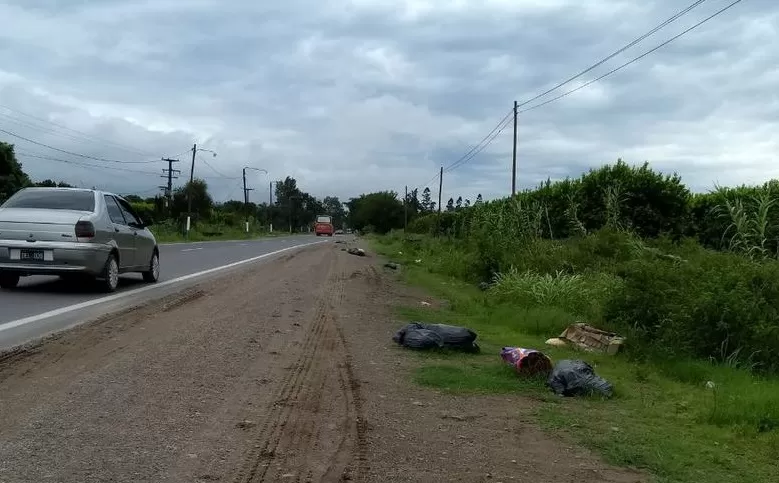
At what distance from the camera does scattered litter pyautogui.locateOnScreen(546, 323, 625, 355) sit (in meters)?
9.20

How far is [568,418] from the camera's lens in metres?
5.80

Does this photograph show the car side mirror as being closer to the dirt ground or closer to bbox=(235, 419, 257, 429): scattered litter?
the dirt ground

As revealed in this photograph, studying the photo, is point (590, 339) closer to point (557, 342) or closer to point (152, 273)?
point (557, 342)

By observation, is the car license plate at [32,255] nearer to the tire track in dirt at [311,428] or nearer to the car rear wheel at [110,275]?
the car rear wheel at [110,275]

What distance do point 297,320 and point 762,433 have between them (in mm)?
6409

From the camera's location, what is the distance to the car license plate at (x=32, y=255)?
36.9 feet

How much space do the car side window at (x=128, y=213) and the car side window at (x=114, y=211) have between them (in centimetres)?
17

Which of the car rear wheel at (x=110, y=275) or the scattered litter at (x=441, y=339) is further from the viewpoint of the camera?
the car rear wheel at (x=110, y=275)

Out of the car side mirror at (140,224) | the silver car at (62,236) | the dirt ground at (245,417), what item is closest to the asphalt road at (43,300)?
the silver car at (62,236)

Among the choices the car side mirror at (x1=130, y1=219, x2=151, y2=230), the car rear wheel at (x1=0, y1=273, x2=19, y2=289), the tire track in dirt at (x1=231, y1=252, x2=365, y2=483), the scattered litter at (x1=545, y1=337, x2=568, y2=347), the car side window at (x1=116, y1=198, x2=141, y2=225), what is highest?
the car side window at (x1=116, y1=198, x2=141, y2=225)

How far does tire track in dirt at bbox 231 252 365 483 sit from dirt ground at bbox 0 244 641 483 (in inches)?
0.5

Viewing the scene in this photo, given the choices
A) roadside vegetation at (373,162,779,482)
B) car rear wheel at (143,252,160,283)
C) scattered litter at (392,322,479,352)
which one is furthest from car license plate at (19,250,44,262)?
scattered litter at (392,322,479,352)

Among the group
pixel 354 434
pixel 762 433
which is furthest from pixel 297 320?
pixel 762 433

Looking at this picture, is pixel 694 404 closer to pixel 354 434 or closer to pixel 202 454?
pixel 354 434
